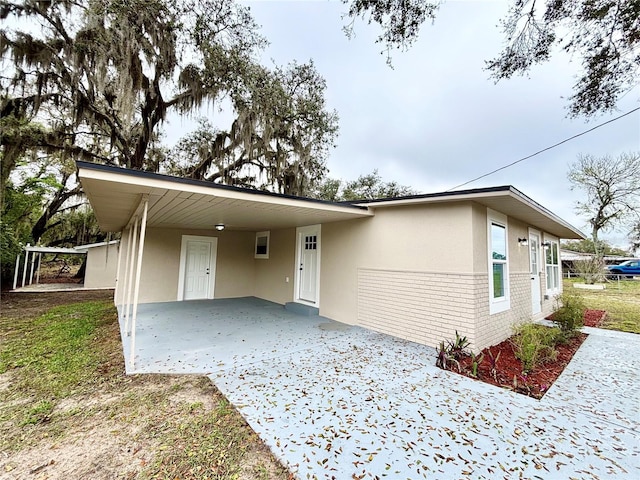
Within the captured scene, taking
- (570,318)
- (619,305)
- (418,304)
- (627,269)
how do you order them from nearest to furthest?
(418,304) → (570,318) → (619,305) → (627,269)

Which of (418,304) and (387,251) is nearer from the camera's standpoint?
(418,304)

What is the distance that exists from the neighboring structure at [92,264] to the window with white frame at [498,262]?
513 inches

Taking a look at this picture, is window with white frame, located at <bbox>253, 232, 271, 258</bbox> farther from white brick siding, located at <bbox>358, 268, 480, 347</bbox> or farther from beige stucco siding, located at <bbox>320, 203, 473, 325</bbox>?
white brick siding, located at <bbox>358, 268, 480, 347</bbox>

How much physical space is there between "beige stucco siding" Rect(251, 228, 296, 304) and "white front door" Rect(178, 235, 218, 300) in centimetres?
150

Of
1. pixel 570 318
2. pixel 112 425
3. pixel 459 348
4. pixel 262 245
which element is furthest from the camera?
pixel 262 245

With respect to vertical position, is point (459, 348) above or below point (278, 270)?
below

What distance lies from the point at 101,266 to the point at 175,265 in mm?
6338

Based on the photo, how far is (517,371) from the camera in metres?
3.55

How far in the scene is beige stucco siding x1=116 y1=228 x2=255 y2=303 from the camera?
764 cm

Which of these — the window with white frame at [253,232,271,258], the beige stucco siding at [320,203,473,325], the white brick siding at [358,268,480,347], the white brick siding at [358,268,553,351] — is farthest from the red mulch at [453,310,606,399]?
the window with white frame at [253,232,271,258]

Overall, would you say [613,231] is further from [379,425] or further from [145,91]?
[145,91]

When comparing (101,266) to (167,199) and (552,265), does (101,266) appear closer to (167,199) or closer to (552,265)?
(167,199)

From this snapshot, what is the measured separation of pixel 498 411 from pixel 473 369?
876 millimetres

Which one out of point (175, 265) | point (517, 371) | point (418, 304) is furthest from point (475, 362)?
point (175, 265)
